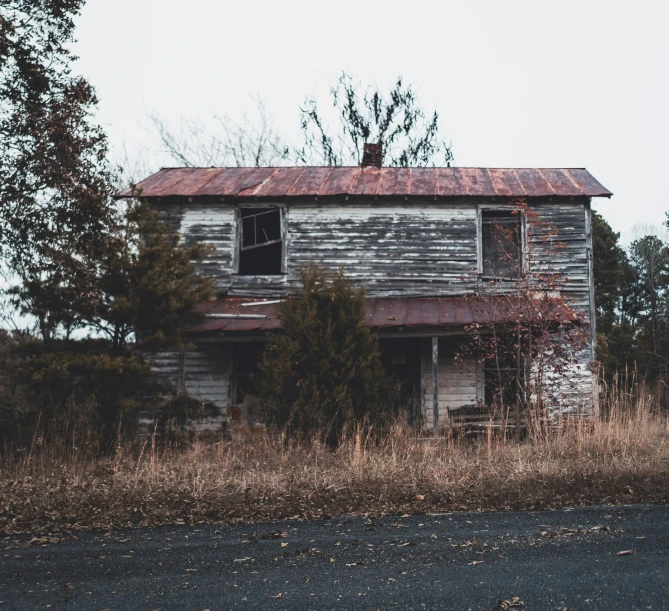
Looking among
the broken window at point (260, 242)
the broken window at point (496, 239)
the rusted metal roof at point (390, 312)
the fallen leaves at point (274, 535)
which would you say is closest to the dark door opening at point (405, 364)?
the rusted metal roof at point (390, 312)

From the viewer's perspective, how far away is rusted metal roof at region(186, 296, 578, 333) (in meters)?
12.4

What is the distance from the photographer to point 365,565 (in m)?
4.92

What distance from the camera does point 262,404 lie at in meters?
10.9

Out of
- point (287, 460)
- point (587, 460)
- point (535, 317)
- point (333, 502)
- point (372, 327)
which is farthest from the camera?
point (372, 327)

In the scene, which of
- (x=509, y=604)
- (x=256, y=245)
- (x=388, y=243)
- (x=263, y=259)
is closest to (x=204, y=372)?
(x=256, y=245)

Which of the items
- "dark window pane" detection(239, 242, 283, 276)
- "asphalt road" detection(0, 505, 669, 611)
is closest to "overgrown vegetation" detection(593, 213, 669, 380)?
"dark window pane" detection(239, 242, 283, 276)

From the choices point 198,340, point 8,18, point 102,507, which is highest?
point 8,18

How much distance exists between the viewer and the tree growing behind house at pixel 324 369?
10.5 m

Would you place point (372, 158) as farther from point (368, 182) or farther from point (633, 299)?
point (633, 299)

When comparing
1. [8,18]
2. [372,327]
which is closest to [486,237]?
[372,327]

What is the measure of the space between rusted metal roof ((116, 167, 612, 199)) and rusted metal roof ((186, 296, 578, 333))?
2.29 metres

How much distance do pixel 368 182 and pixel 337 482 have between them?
947 cm

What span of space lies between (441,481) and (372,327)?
5.51 m

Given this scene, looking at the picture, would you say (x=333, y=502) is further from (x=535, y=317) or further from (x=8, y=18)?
(x=8, y=18)
